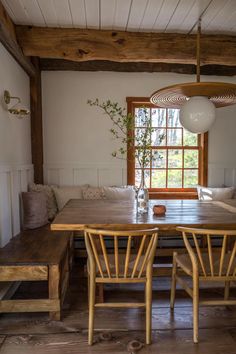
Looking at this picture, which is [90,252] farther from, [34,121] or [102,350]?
[34,121]

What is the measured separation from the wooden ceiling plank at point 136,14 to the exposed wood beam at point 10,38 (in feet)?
3.97

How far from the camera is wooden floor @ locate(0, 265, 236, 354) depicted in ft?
5.84

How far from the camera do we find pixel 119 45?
10.0ft

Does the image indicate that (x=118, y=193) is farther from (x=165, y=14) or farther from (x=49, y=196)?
(x=165, y=14)

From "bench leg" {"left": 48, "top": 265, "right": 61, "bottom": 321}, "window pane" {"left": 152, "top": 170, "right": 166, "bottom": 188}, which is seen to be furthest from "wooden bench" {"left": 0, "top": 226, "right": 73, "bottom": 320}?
"window pane" {"left": 152, "top": 170, "right": 166, "bottom": 188}

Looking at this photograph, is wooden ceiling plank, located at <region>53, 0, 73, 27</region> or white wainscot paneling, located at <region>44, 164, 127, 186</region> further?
white wainscot paneling, located at <region>44, 164, 127, 186</region>

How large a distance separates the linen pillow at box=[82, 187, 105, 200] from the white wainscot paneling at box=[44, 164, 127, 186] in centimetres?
34

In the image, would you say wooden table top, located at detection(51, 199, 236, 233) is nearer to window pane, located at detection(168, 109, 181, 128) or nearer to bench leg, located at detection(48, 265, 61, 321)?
bench leg, located at detection(48, 265, 61, 321)

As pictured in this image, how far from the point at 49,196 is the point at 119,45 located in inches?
82.8

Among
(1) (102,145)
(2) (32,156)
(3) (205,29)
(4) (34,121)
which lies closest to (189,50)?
(3) (205,29)

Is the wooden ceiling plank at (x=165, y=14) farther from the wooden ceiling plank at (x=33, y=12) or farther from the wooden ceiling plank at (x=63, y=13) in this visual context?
the wooden ceiling plank at (x=33, y=12)

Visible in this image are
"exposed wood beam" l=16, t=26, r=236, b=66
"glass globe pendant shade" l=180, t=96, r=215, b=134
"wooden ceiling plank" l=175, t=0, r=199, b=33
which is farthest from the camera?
"exposed wood beam" l=16, t=26, r=236, b=66

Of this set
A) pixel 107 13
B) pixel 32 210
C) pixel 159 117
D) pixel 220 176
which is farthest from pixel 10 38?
pixel 220 176

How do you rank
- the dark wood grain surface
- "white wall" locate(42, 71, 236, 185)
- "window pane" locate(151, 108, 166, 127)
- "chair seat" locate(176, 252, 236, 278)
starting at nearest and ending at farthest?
"chair seat" locate(176, 252, 236, 278), the dark wood grain surface, "white wall" locate(42, 71, 236, 185), "window pane" locate(151, 108, 166, 127)
